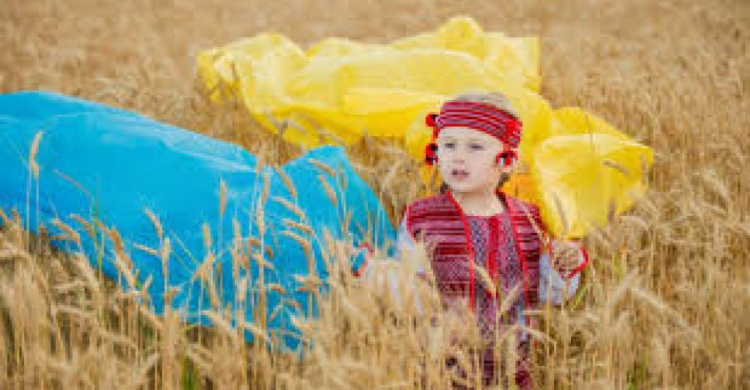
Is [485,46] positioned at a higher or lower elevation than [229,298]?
higher

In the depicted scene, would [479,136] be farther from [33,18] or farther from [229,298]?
[33,18]

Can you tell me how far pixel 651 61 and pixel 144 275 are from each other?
4.10 m

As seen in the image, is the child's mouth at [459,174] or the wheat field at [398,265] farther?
the child's mouth at [459,174]

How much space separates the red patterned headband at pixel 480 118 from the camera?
1.76 m

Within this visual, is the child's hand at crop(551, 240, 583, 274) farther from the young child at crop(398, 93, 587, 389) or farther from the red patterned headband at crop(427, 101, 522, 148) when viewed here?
the red patterned headband at crop(427, 101, 522, 148)

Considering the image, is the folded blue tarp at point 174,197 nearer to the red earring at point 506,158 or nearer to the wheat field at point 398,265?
the wheat field at point 398,265

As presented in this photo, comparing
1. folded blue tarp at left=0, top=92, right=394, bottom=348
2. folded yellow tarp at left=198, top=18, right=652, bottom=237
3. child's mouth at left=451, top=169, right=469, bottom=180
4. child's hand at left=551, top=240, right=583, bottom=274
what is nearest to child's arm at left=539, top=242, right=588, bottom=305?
child's hand at left=551, top=240, right=583, bottom=274

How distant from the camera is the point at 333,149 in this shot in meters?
2.10

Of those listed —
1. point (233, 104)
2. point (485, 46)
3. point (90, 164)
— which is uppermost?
point (485, 46)

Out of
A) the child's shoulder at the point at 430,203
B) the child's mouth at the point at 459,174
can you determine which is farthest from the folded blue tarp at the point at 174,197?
the child's mouth at the point at 459,174

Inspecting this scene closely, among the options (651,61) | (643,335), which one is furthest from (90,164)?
(651,61)

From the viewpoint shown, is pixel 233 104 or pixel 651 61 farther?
pixel 651 61

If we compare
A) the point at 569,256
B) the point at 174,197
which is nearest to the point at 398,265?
the point at 569,256

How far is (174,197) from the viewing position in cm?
198
